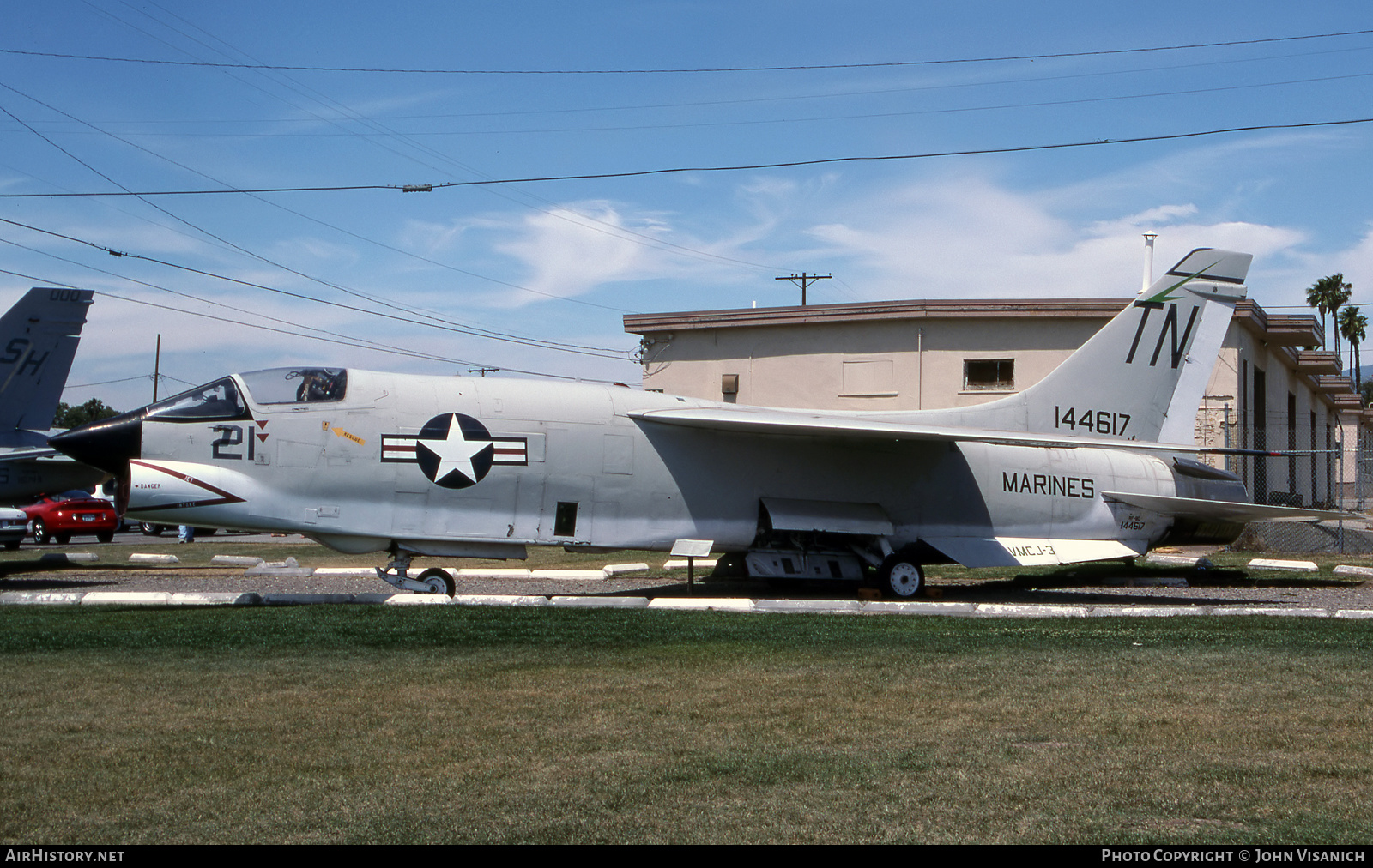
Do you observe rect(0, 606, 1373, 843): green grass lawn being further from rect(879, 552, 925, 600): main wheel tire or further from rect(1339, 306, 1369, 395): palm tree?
rect(1339, 306, 1369, 395): palm tree

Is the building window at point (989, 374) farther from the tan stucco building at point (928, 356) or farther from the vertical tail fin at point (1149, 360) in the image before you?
the vertical tail fin at point (1149, 360)

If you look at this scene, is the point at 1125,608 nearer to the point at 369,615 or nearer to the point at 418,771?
the point at 369,615

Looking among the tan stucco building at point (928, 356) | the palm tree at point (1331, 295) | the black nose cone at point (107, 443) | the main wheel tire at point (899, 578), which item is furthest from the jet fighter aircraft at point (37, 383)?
the palm tree at point (1331, 295)

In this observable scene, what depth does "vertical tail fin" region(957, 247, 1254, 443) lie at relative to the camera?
18156 mm

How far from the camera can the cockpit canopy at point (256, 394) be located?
13.8 meters

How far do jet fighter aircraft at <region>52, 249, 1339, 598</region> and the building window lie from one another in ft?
42.6

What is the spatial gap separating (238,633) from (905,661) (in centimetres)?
645

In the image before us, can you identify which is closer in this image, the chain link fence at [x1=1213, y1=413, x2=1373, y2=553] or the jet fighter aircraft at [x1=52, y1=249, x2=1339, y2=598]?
the jet fighter aircraft at [x1=52, y1=249, x2=1339, y2=598]

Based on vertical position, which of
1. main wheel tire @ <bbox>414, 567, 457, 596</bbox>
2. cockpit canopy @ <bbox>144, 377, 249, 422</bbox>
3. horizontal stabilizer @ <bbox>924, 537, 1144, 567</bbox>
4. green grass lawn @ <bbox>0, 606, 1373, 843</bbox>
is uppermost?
cockpit canopy @ <bbox>144, 377, 249, 422</bbox>

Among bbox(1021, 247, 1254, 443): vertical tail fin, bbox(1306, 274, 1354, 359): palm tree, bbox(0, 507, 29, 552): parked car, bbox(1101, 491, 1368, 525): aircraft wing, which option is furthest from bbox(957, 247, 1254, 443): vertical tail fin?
bbox(1306, 274, 1354, 359): palm tree

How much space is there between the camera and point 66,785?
562 centimetres

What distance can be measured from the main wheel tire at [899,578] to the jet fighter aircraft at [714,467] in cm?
3

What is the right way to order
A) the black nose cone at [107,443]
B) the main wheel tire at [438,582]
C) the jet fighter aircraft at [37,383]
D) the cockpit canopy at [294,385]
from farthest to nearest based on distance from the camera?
the jet fighter aircraft at [37,383] < the main wheel tire at [438,582] < the cockpit canopy at [294,385] < the black nose cone at [107,443]
